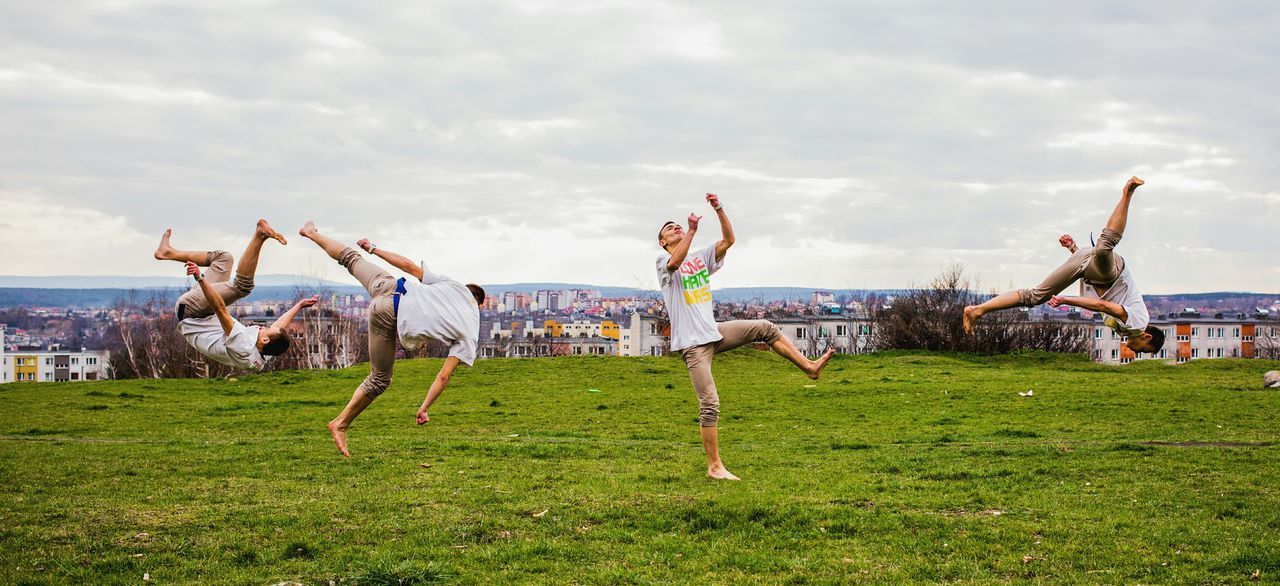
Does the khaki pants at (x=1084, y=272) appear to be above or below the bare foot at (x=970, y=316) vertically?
above

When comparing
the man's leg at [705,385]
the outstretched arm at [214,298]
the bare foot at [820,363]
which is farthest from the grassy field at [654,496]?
the outstretched arm at [214,298]

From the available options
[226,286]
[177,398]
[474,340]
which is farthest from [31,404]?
[474,340]

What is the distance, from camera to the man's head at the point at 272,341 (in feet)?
44.5

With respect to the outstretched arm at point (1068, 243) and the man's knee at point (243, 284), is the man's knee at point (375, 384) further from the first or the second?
the outstretched arm at point (1068, 243)

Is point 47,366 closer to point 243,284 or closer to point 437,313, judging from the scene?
point 243,284

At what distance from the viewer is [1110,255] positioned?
1271 cm

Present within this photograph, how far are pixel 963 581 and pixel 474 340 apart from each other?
7.52m

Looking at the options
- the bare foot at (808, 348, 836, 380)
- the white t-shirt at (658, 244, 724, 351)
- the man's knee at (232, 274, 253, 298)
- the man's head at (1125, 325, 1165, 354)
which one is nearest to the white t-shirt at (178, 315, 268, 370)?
the man's knee at (232, 274, 253, 298)

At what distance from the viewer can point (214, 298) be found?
12969 mm

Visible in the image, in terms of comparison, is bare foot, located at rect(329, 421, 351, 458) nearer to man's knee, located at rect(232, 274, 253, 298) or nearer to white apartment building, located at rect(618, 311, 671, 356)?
man's knee, located at rect(232, 274, 253, 298)

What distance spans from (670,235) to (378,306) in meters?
3.91

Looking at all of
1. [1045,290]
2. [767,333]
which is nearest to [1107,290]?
[1045,290]

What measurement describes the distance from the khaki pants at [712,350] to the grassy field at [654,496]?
3.19ft

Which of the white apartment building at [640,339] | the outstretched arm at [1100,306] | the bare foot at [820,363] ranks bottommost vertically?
the white apartment building at [640,339]
